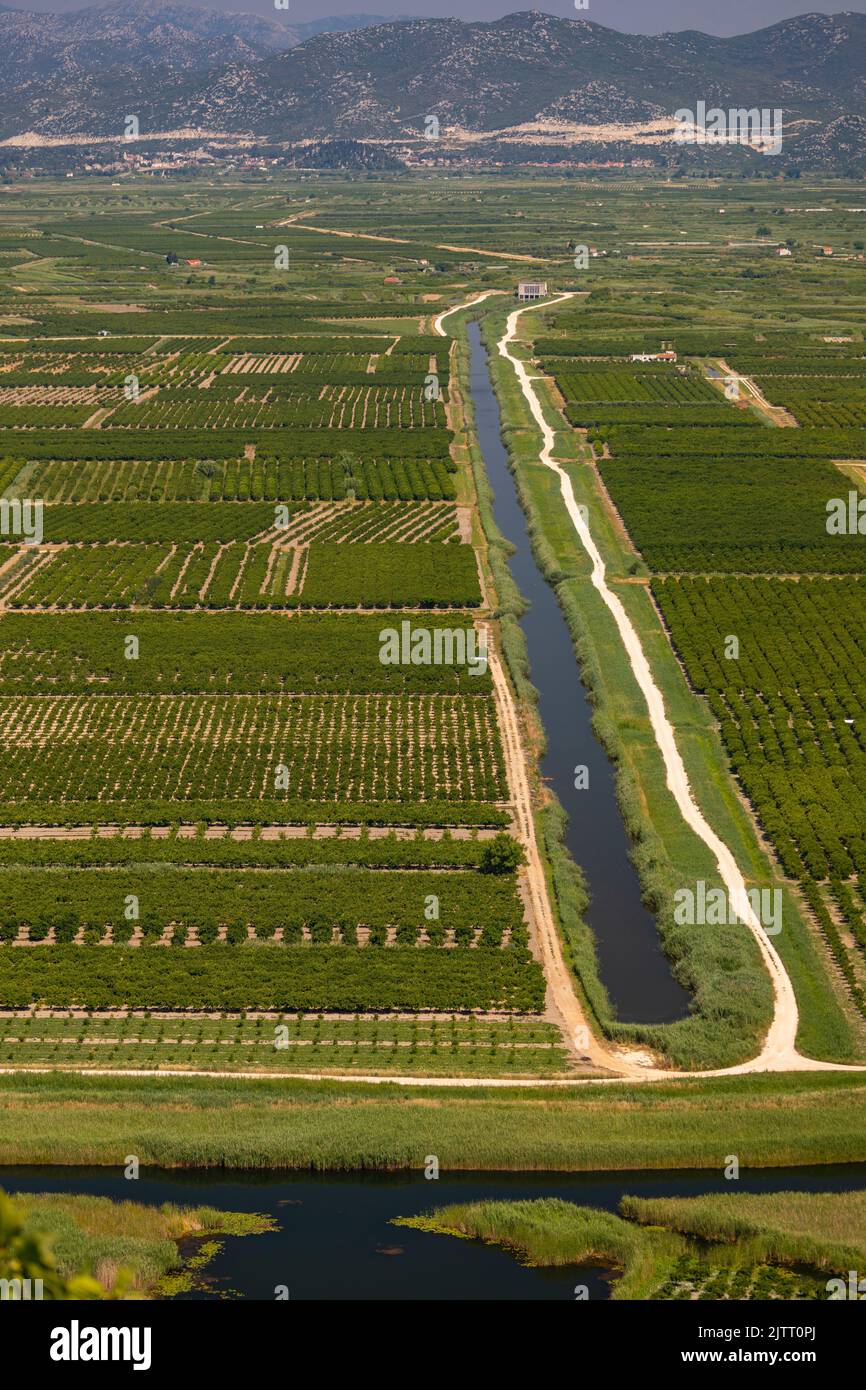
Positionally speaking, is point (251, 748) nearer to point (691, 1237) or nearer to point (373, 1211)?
point (373, 1211)

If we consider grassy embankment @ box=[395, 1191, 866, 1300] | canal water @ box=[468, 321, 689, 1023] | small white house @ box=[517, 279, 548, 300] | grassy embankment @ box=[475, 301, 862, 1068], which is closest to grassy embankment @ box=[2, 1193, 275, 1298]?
grassy embankment @ box=[395, 1191, 866, 1300]

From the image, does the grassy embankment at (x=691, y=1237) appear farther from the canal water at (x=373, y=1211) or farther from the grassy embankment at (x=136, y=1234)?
the grassy embankment at (x=136, y=1234)

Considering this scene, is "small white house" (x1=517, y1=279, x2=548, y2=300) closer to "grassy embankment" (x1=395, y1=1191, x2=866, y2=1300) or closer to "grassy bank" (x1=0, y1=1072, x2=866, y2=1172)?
"grassy bank" (x1=0, y1=1072, x2=866, y2=1172)

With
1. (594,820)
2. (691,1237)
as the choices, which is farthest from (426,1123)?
(594,820)

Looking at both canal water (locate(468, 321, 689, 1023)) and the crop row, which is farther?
the crop row
